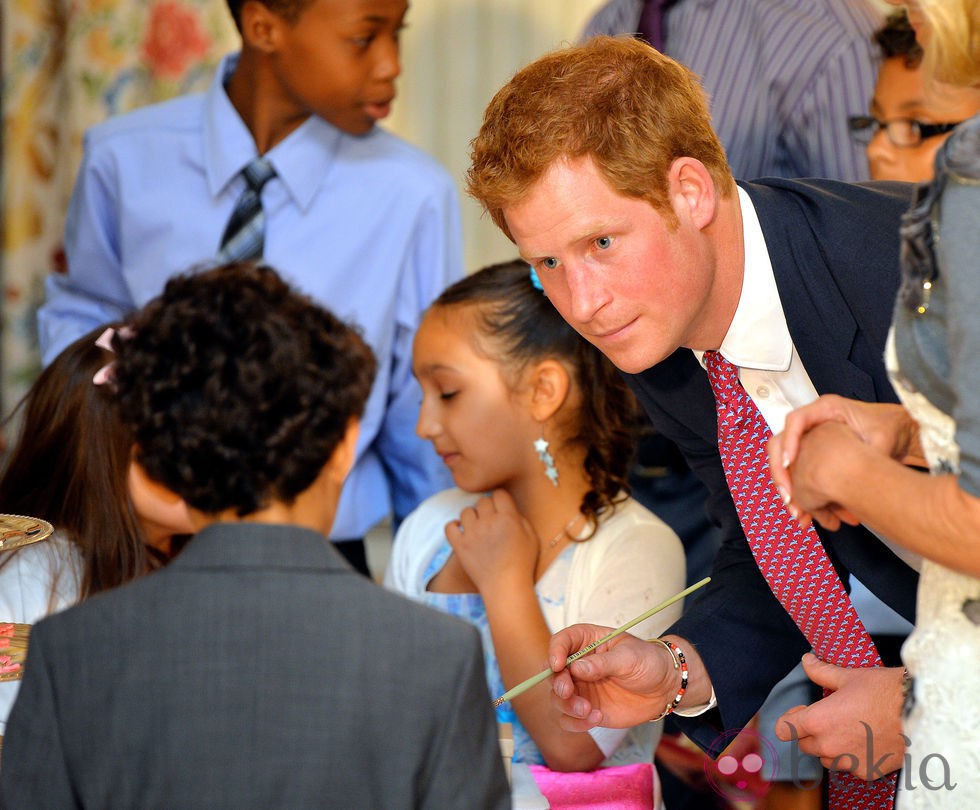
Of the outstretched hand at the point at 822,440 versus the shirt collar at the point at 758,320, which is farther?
the shirt collar at the point at 758,320

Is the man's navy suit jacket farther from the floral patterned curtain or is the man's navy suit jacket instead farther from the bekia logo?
the floral patterned curtain

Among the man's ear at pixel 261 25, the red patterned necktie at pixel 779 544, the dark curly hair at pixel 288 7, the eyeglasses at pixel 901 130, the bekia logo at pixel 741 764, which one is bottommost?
the bekia logo at pixel 741 764

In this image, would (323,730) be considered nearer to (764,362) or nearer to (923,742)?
(923,742)

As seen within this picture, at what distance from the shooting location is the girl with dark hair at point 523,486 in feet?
6.49

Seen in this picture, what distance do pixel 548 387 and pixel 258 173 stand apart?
2.51 ft

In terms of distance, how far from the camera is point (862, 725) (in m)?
1.42

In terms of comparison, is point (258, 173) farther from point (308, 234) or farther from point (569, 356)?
point (569, 356)

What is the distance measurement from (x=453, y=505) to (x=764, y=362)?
0.86m

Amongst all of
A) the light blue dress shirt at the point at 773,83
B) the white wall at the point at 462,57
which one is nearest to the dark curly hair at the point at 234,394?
the light blue dress shirt at the point at 773,83

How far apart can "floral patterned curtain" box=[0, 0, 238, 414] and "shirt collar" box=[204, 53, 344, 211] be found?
26.3 inches

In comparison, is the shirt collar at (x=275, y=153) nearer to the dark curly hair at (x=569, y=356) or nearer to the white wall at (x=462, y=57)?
the dark curly hair at (x=569, y=356)

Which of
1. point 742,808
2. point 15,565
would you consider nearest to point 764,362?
point 15,565

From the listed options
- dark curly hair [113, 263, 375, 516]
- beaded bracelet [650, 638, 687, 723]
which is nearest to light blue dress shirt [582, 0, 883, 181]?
beaded bracelet [650, 638, 687, 723]

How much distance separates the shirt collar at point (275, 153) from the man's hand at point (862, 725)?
1.48 metres
